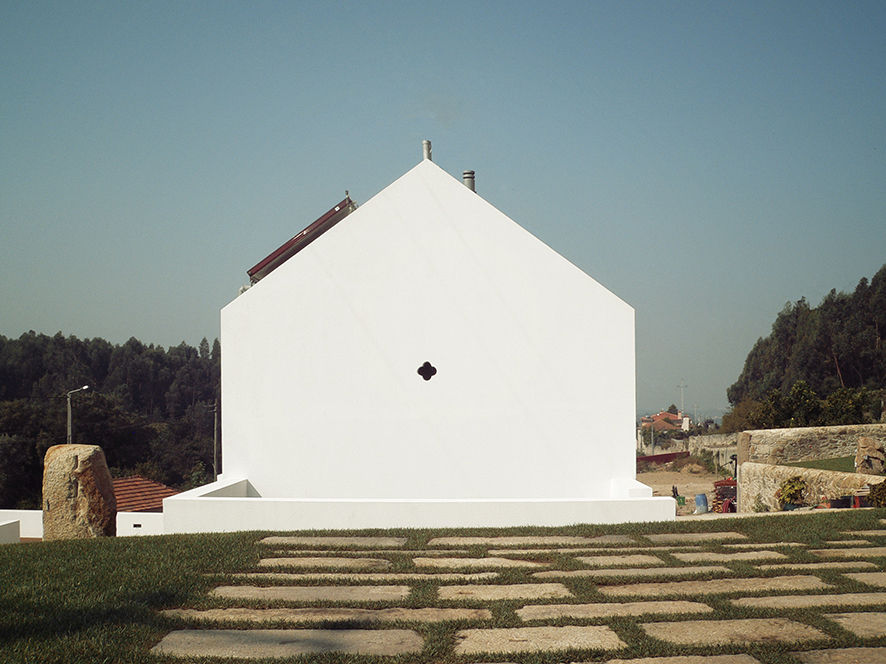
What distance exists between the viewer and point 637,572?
6.23 meters

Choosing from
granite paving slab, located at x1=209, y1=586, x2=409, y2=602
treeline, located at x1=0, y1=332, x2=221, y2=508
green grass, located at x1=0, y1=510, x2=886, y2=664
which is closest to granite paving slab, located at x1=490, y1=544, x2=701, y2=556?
green grass, located at x1=0, y1=510, x2=886, y2=664

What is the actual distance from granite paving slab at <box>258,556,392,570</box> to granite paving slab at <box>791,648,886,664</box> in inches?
140

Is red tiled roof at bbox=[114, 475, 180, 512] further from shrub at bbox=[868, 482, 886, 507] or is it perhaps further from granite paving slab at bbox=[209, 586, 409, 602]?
shrub at bbox=[868, 482, 886, 507]

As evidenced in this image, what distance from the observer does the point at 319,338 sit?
39.8 feet

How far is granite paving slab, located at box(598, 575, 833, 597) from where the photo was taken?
5.61 meters

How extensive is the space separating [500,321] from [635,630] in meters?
7.71

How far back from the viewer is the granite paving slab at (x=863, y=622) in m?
4.56

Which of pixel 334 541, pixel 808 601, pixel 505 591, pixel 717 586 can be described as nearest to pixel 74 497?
pixel 334 541

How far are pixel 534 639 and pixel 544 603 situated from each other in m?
0.84

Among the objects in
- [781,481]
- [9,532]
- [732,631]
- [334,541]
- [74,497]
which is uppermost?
[74,497]

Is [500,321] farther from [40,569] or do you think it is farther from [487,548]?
[40,569]

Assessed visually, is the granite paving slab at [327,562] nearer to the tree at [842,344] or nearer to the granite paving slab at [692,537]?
the granite paving slab at [692,537]

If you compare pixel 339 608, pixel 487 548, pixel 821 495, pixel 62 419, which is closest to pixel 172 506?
pixel 487 548

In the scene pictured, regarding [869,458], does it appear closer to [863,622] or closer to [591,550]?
[591,550]
